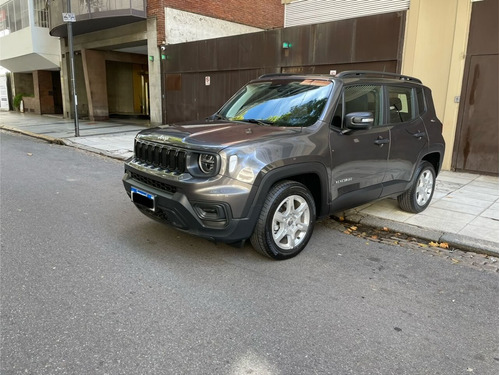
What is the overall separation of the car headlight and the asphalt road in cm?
97

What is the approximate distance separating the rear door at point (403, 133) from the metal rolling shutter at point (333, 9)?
24.2 ft

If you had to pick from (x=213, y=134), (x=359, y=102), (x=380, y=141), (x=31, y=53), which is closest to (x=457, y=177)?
(x=380, y=141)

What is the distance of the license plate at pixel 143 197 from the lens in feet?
13.0

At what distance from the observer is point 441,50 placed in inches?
353

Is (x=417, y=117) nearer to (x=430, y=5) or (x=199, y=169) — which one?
(x=199, y=169)

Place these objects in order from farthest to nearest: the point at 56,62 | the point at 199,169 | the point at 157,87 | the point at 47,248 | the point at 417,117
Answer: the point at 56,62 < the point at 157,87 < the point at 417,117 < the point at 47,248 < the point at 199,169

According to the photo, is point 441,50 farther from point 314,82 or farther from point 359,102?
point 314,82

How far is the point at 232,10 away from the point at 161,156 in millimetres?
15885

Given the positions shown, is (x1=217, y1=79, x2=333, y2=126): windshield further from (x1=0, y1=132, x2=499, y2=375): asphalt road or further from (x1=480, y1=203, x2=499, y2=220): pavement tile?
(x1=480, y1=203, x2=499, y2=220): pavement tile

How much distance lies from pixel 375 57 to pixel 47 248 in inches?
336

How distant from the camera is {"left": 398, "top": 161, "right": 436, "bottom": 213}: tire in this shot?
569 centimetres

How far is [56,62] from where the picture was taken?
22.5 m

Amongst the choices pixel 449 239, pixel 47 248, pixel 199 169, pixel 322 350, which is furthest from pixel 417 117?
pixel 47 248

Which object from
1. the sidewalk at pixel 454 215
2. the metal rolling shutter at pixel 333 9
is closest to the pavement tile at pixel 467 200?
the sidewalk at pixel 454 215
